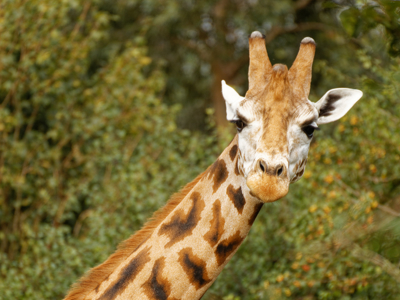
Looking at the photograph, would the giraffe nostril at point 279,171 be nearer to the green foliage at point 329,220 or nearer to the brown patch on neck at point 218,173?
the brown patch on neck at point 218,173

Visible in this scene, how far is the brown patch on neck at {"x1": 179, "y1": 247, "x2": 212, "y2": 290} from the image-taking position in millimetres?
2678

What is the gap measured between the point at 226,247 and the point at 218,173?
16.7 inches

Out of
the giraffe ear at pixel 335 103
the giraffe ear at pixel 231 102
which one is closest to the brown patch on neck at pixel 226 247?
the giraffe ear at pixel 231 102

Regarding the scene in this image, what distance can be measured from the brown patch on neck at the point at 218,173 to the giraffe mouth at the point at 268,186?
47cm

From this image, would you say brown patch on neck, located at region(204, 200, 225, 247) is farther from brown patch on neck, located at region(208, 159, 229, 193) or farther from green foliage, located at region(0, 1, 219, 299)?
green foliage, located at region(0, 1, 219, 299)

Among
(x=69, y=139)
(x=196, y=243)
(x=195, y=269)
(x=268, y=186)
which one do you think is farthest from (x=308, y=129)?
(x=69, y=139)

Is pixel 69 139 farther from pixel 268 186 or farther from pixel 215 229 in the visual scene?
pixel 268 186

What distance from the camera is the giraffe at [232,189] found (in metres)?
2.54

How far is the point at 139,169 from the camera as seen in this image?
235 inches

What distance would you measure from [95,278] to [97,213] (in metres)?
2.57

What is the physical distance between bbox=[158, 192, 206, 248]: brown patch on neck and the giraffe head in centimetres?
34

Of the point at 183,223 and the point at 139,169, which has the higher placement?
the point at 183,223

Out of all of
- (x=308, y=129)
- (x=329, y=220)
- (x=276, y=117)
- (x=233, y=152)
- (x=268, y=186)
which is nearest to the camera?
(x=268, y=186)

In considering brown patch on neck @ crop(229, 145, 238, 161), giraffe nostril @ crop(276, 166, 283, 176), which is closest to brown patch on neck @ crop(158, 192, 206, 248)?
brown patch on neck @ crop(229, 145, 238, 161)
